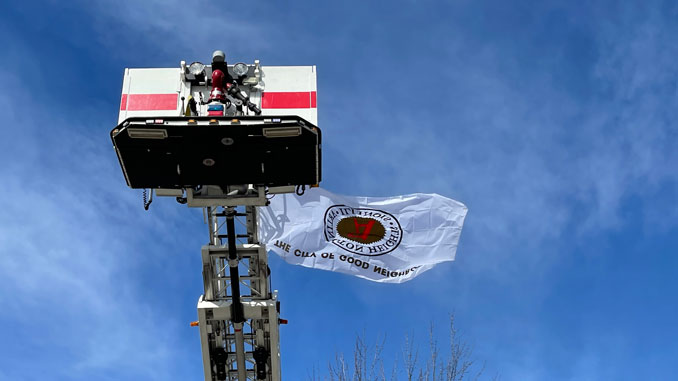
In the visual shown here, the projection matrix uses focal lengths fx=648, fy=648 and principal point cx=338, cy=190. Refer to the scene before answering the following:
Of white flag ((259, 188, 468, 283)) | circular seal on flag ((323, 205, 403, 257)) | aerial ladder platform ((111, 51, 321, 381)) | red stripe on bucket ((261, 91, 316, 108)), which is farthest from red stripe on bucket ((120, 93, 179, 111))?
circular seal on flag ((323, 205, 403, 257))

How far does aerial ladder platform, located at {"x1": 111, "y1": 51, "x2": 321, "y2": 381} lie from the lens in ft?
32.7

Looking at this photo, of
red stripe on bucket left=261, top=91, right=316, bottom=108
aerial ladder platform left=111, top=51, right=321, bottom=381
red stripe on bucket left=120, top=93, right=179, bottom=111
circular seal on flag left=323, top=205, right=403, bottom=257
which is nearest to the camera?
aerial ladder platform left=111, top=51, right=321, bottom=381

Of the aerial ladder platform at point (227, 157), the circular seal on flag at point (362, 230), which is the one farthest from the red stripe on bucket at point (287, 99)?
the circular seal on flag at point (362, 230)

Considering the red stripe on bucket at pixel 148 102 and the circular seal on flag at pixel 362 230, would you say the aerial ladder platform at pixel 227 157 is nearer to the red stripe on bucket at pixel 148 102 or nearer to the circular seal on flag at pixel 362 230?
the red stripe on bucket at pixel 148 102

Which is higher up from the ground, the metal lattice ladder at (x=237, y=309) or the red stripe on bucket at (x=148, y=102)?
the red stripe on bucket at (x=148, y=102)

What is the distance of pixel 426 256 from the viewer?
16.2 meters

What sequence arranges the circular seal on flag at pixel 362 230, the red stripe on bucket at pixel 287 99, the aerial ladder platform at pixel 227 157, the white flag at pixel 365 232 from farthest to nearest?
the circular seal on flag at pixel 362 230 → the white flag at pixel 365 232 → the red stripe on bucket at pixel 287 99 → the aerial ladder platform at pixel 227 157

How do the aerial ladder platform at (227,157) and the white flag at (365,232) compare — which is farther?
the white flag at (365,232)

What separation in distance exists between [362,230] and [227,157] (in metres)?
6.48

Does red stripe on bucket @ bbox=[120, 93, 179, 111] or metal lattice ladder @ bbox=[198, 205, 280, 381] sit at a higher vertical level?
red stripe on bucket @ bbox=[120, 93, 179, 111]

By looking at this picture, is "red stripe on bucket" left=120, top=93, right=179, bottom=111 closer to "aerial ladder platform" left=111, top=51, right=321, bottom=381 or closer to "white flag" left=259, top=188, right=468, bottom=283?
"aerial ladder platform" left=111, top=51, right=321, bottom=381

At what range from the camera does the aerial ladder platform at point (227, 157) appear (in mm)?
9969

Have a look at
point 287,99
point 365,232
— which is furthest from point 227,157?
point 365,232

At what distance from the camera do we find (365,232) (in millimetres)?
16094
